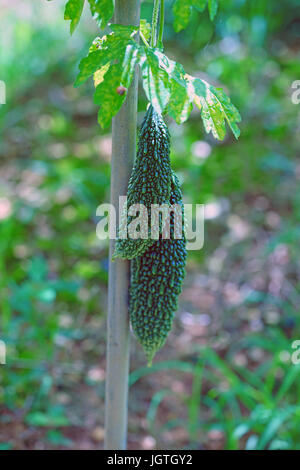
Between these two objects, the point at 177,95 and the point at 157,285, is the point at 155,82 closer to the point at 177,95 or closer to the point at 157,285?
the point at 177,95

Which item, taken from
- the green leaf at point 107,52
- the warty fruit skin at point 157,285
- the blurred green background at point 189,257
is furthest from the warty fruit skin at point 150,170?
the blurred green background at point 189,257

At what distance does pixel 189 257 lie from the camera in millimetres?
2508

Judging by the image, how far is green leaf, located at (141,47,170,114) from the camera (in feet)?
2.54

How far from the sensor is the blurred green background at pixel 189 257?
1.77 metres

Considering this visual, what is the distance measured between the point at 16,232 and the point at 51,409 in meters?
1.05

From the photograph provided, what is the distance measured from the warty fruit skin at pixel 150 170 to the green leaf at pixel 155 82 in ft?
0.55

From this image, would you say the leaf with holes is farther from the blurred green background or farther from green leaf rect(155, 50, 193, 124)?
the blurred green background

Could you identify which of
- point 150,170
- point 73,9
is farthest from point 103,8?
point 150,170

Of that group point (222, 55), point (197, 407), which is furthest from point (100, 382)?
point (222, 55)

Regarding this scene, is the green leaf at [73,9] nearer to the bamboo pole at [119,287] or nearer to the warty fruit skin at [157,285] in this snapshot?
the bamboo pole at [119,287]

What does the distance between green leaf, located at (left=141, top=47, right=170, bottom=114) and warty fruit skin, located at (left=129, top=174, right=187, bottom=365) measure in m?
0.26

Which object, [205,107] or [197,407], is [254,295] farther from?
[205,107]

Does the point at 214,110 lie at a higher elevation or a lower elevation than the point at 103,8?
lower

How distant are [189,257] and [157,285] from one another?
143 centimetres
